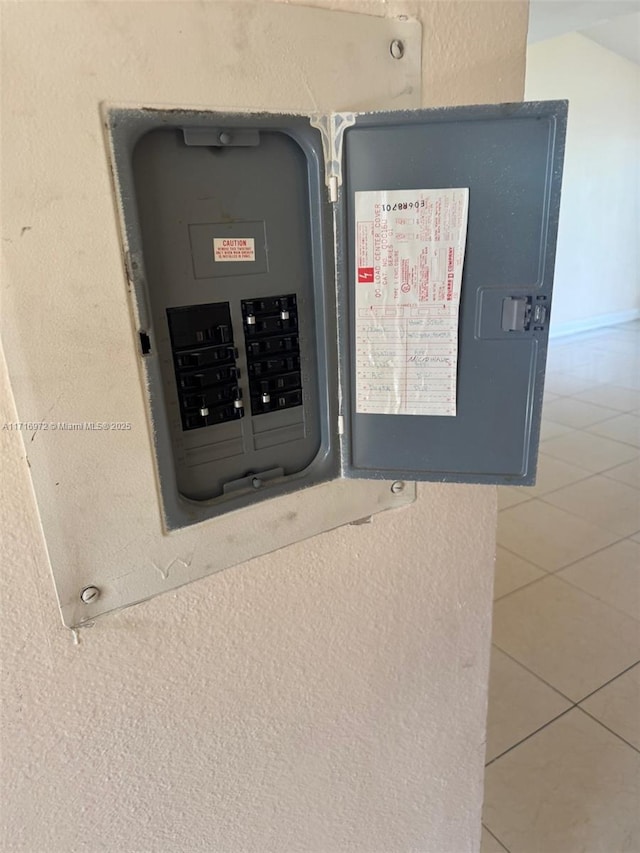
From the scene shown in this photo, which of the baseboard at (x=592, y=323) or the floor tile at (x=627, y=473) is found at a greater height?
the baseboard at (x=592, y=323)

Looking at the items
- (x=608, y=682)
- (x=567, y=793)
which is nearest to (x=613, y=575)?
(x=608, y=682)

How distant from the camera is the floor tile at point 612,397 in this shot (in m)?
3.68

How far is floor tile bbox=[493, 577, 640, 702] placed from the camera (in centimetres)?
173

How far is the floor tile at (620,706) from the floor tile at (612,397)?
88.7 inches

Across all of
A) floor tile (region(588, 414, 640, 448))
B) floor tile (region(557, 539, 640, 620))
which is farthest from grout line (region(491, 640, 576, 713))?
floor tile (region(588, 414, 640, 448))

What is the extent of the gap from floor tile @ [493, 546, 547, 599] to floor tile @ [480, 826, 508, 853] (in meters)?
0.80

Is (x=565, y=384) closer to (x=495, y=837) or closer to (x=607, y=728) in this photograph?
(x=607, y=728)

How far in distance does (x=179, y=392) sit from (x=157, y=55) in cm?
28

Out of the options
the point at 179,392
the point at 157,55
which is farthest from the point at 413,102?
the point at 179,392

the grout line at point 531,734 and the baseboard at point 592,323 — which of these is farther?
the baseboard at point 592,323

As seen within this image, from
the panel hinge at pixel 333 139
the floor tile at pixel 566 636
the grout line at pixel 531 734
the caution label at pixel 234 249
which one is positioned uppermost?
the panel hinge at pixel 333 139

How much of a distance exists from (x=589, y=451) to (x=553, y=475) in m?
0.37

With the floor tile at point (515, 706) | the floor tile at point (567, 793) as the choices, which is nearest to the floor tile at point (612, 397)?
the floor tile at point (515, 706)

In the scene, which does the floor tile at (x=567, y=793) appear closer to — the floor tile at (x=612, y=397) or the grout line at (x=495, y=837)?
the grout line at (x=495, y=837)
